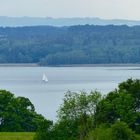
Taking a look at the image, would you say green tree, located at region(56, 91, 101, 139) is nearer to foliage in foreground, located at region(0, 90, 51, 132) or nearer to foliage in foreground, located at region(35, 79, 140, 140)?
foliage in foreground, located at region(35, 79, 140, 140)

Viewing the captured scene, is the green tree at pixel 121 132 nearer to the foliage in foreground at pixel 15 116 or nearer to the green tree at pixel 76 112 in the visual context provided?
the green tree at pixel 76 112

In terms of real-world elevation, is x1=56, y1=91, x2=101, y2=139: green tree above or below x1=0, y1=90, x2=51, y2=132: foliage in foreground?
above

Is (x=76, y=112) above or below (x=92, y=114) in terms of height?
above

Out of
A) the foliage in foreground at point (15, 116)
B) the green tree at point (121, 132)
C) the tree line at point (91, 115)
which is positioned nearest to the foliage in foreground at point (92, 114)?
the tree line at point (91, 115)

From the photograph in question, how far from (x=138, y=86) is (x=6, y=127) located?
20.7 meters

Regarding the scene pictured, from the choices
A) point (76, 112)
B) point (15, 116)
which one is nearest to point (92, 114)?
point (76, 112)

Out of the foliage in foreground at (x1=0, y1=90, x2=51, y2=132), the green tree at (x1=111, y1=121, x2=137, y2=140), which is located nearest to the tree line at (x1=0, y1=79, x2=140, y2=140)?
the green tree at (x1=111, y1=121, x2=137, y2=140)

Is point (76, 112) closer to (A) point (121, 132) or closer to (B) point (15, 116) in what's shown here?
(A) point (121, 132)

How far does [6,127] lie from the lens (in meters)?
64.2

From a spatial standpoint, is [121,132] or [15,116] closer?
[121,132]

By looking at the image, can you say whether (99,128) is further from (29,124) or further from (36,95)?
(36,95)

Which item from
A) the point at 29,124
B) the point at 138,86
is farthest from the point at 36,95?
the point at 138,86

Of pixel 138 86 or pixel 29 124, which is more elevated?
pixel 138 86

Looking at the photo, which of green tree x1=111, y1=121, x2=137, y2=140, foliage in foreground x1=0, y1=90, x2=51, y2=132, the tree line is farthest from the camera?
foliage in foreground x1=0, y1=90, x2=51, y2=132
